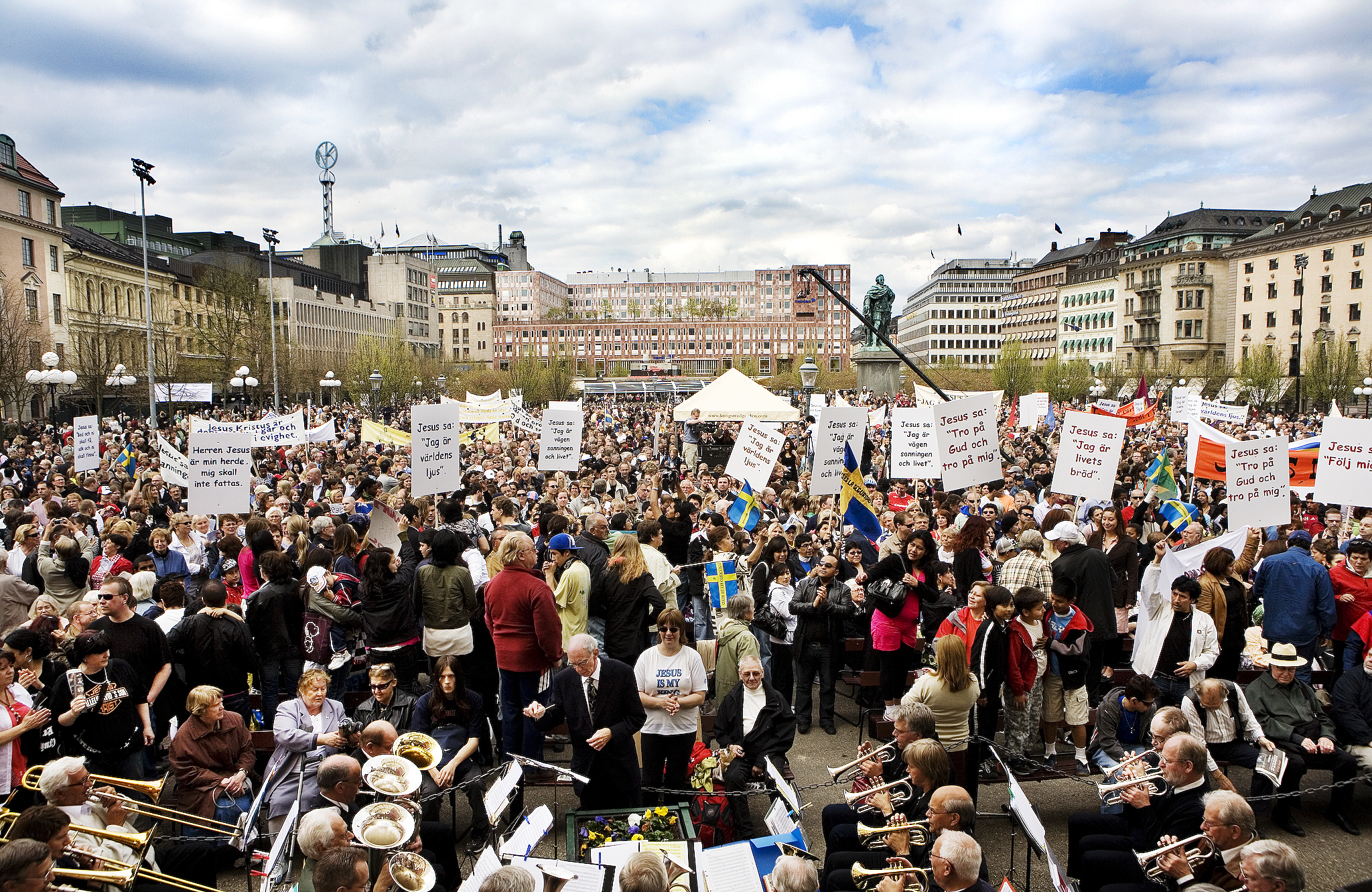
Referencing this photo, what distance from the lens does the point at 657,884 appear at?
13.8ft

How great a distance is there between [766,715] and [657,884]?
7.40 feet

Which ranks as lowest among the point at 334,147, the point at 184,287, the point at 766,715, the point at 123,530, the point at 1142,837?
the point at 1142,837

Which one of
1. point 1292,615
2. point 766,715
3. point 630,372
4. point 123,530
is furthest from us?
point 630,372

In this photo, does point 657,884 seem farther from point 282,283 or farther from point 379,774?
point 282,283

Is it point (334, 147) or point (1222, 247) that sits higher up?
point (334, 147)

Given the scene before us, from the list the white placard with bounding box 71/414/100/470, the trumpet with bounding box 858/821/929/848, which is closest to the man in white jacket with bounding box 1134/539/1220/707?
the trumpet with bounding box 858/821/929/848

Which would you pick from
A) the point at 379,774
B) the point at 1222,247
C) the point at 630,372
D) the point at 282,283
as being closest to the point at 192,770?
the point at 379,774

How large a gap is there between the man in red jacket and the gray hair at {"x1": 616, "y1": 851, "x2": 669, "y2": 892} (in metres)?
2.72

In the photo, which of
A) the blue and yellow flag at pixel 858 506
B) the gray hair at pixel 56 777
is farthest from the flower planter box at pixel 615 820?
the blue and yellow flag at pixel 858 506

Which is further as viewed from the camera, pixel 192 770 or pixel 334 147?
→ pixel 334 147

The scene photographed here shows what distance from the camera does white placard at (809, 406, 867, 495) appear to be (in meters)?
13.4

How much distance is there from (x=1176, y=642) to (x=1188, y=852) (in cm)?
309

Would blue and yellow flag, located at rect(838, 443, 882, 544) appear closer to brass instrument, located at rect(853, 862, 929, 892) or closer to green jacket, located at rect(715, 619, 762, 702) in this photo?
green jacket, located at rect(715, 619, 762, 702)

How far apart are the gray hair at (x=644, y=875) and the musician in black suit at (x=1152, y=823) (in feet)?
6.69
